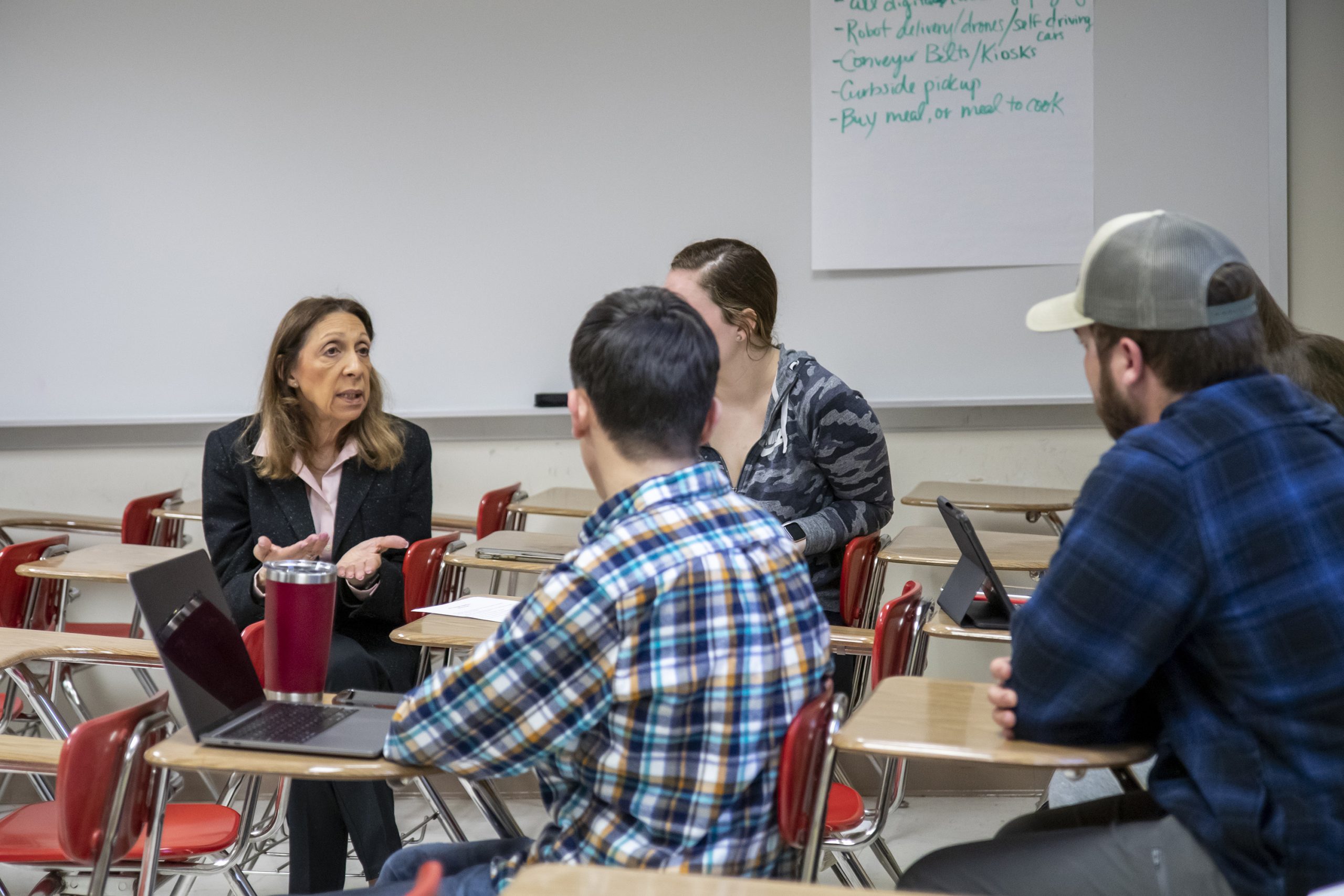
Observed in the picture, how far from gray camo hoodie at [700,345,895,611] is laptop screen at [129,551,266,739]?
1338 millimetres

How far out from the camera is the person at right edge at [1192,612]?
123 cm

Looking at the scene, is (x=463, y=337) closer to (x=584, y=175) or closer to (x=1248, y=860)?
(x=584, y=175)

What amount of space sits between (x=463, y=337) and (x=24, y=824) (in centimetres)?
221

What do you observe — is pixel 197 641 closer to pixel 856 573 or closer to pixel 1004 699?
pixel 1004 699

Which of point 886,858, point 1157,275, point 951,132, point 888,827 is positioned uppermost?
point 951,132

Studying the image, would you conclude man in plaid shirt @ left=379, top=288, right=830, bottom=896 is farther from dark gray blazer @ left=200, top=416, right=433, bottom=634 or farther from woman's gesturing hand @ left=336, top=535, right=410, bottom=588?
dark gray blazer @ left=200, top=416, right=433, bottom=634

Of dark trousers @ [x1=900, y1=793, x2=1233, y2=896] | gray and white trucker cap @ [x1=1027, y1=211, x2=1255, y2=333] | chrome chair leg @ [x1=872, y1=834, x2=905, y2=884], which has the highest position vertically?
gray and white trucker cap @ [x1=1027, y1=211, x2=1255, y2=333]

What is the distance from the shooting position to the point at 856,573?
2578 mm

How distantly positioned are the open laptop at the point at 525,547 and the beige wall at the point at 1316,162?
2495 mm

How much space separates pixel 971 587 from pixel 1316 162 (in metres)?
2.45

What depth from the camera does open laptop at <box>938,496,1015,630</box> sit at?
1.99m

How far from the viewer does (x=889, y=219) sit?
378 cm

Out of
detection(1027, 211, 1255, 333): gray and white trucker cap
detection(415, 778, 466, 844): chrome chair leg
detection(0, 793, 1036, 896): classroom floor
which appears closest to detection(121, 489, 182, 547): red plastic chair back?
detection(0, 793, 1036, 896): classroom floor

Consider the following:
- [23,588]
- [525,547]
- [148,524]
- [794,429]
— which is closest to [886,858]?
[794,429]
